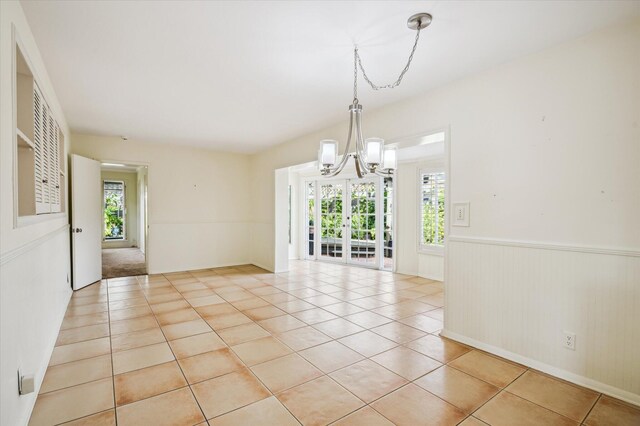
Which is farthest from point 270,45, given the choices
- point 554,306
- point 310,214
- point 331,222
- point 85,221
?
point 310,214

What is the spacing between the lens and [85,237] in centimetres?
486

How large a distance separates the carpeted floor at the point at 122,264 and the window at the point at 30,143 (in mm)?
3542

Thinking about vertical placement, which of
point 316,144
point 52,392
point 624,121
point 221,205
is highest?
point 316,144

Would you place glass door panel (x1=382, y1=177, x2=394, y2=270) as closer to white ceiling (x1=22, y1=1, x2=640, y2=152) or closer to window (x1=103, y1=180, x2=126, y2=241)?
white ceiling (x1=22, y1=1, x2=640, y2=152)

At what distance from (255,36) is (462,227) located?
2.33 m

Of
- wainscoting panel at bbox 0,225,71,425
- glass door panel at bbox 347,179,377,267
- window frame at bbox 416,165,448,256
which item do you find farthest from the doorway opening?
window frame at bbox 416,165,448,256

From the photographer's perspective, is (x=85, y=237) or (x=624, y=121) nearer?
(x=624, y=121)

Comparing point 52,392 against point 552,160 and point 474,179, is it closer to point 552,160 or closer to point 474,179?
point 474,179

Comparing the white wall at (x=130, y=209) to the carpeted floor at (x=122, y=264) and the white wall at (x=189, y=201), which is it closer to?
the carpeted floor at (x=122, y=264)

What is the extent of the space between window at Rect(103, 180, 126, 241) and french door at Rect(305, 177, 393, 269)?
641 centimetres

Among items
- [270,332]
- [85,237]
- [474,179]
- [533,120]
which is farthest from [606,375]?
[85,237]

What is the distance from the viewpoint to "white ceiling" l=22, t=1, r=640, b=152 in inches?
77.3

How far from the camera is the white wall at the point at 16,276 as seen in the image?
155 cm

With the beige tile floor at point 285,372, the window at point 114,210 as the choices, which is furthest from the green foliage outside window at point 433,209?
the window at point 114,210
